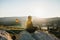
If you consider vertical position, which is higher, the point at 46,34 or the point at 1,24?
the point at 1,24

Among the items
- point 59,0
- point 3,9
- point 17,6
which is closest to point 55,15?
point 59,0

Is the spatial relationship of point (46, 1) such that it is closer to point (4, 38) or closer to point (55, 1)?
point (55, 1)

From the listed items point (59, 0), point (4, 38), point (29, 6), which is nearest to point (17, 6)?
point (29, 6)

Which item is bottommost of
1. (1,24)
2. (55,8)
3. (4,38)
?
(4,38)

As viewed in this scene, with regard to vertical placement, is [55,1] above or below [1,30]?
above

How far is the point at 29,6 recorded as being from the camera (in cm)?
215

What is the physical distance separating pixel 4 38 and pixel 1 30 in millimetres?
149

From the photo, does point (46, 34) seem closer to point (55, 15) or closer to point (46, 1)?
point (55, 15)

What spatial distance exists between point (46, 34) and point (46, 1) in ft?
1.72

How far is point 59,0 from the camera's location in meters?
2.14

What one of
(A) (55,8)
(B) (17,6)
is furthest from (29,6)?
(A) (55,8)

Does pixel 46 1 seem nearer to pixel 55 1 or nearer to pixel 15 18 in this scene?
pixel 55 1

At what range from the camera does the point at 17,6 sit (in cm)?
216

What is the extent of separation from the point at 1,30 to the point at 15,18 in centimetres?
29
